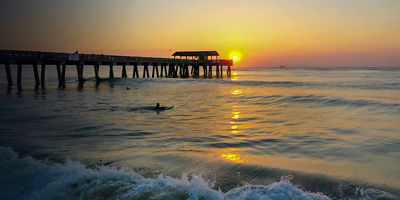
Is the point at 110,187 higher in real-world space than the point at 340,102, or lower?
lower

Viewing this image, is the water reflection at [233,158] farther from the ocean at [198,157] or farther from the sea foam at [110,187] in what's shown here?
the sea foam at [110,187]

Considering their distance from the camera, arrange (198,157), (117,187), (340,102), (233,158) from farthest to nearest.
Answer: (340,102), (198,157), (233,158), (117,187)

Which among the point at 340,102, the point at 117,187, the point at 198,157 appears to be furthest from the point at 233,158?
the point at 340,102

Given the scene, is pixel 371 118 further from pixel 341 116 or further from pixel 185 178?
pixel 185 178

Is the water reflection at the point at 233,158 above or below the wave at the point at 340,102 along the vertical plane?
below

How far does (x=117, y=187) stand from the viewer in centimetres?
551

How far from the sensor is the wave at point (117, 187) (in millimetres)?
5148

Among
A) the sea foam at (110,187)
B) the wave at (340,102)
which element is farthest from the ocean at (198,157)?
the wave at (340,102)

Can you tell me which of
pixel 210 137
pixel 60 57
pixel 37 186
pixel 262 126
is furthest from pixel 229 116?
pixel 60 57

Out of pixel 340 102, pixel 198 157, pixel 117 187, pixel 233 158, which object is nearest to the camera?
pixel 117 187

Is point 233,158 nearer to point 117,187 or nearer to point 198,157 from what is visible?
point 198,157

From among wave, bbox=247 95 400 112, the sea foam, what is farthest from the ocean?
wave, bbox=247 95 400 112

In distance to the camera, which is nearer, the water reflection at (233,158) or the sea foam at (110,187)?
the sea foam at (110,187)

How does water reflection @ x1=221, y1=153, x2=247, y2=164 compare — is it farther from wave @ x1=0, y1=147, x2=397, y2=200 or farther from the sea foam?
the sea foam
